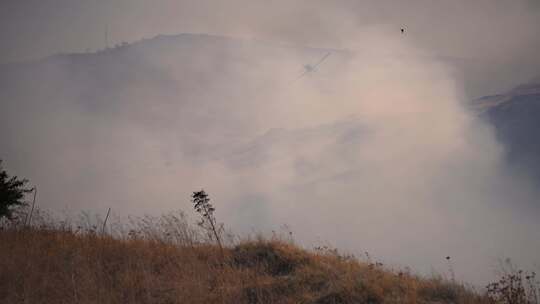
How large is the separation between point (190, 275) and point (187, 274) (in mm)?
72

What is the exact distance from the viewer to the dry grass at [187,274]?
Answer: 616 cm

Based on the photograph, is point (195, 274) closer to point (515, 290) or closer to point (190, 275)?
point (190, 275)

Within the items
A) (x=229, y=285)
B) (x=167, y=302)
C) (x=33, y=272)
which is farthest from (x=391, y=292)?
(x=33, y=272)

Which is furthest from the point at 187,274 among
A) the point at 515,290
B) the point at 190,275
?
the point at 515,290

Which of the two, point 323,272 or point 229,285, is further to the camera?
point 323,272

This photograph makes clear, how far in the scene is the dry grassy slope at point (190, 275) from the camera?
20.2 feet

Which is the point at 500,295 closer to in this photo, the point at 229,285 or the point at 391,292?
the point at 391,292

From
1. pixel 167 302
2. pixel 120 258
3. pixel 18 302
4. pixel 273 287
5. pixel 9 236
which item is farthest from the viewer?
pixel 9 236

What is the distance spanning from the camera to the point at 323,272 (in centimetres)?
730

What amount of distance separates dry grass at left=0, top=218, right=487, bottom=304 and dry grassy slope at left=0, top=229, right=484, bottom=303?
2 centimetres

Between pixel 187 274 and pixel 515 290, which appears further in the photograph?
pixel 187 274

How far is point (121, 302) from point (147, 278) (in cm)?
84

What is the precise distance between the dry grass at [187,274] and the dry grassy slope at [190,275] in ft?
0.05

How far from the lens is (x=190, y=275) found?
7145 mm
